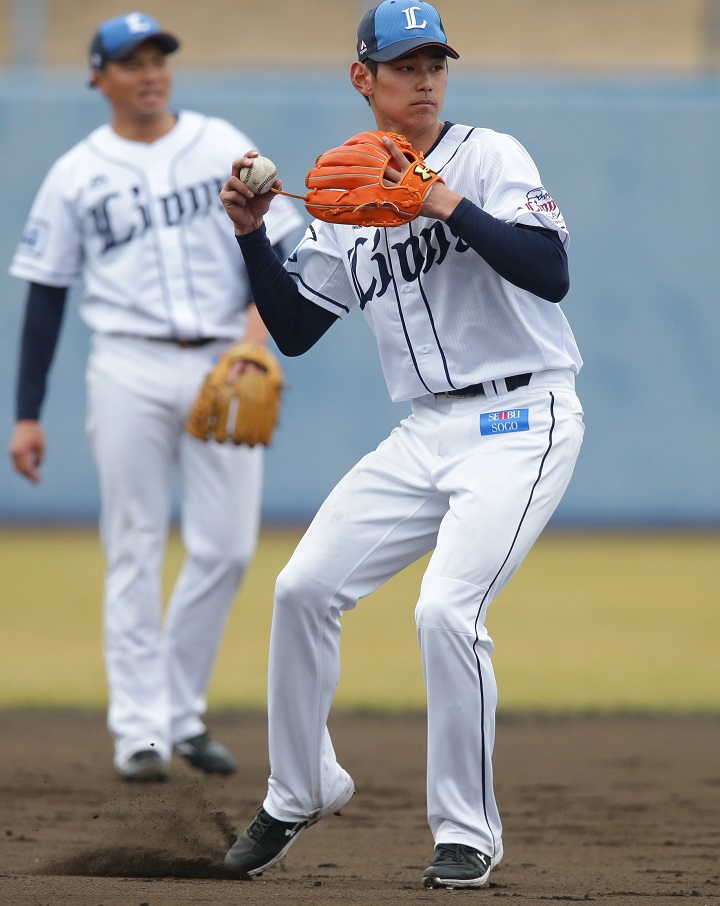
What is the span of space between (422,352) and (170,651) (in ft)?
6.40

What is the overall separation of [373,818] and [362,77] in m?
2.07

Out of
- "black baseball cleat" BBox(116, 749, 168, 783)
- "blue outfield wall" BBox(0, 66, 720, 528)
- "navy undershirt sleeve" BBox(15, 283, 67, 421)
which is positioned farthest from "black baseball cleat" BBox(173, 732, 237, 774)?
"blue outfield wall" BBox(0, 66, 720, 528)

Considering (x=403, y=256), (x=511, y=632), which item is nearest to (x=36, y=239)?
(x=403, y=256)

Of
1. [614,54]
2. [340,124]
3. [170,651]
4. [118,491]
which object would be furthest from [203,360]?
[614,54]

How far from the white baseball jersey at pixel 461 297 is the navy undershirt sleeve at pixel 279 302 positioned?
0.21m

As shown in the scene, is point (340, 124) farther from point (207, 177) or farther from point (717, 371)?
point (207, 177)

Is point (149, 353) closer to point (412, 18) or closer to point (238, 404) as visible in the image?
point (238, 404)

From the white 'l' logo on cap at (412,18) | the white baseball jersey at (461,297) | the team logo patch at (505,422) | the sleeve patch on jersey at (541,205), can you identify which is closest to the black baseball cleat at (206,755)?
the white baseball jersey at (461,297)

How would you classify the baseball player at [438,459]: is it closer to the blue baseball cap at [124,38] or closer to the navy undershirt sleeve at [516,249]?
the navy undershirt sleeve at [516,249]

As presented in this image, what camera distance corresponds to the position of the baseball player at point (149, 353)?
15.6 feet

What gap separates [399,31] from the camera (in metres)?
3.25

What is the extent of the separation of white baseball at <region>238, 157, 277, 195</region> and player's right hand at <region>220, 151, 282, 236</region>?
1 cm

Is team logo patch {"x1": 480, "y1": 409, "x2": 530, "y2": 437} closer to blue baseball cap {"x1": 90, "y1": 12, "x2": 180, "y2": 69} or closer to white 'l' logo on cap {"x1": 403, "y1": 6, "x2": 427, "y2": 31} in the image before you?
white 'l' logo on cap {"x1": 403, "y1": 6, "x2": 427, "y2": 31}

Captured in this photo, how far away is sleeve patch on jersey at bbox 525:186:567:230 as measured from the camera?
10.3 feet
